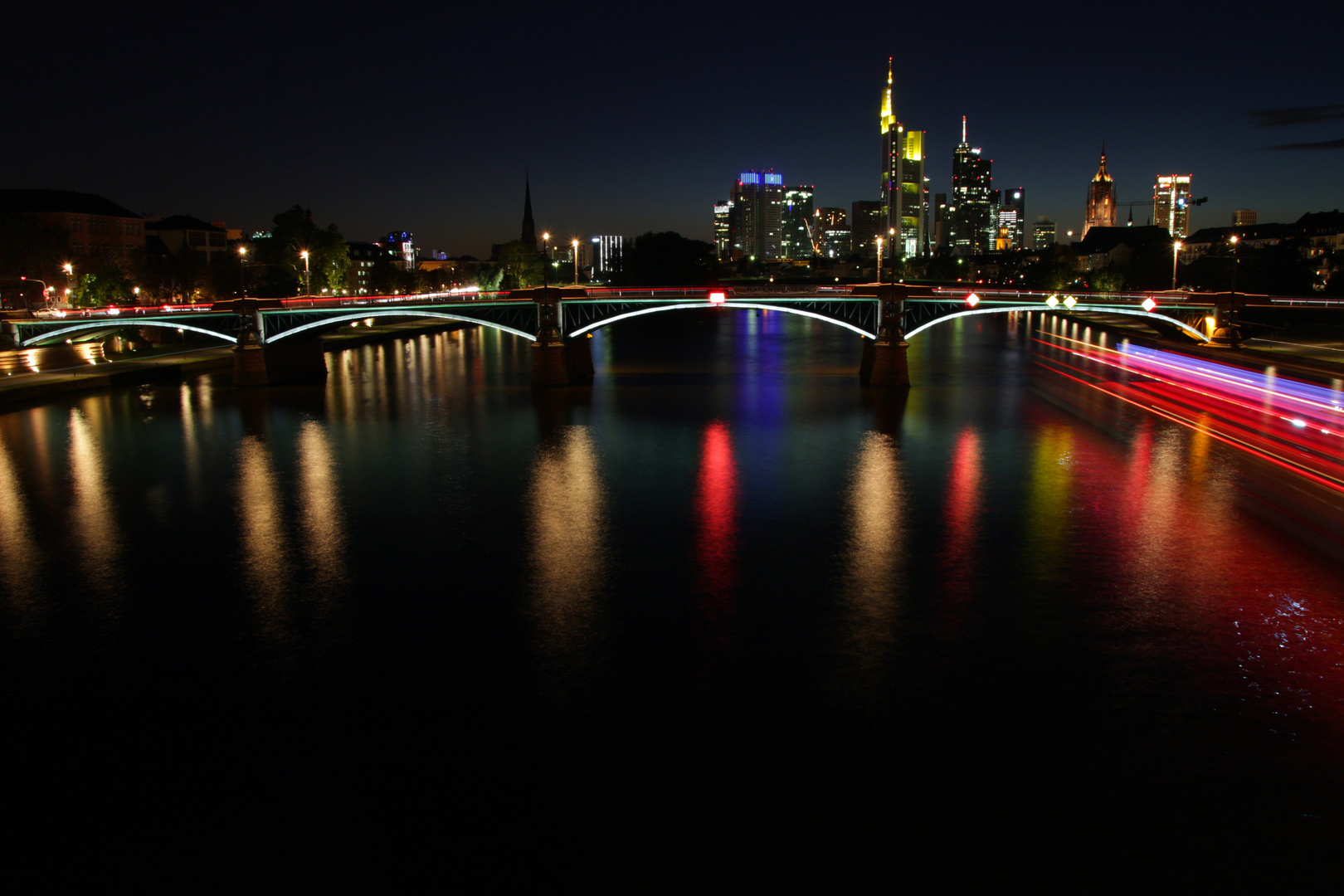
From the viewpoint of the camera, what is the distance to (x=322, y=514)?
81.4 feet

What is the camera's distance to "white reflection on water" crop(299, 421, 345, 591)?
19859mm

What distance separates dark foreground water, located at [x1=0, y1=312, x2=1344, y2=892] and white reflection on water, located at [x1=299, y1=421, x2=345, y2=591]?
0.55 feet

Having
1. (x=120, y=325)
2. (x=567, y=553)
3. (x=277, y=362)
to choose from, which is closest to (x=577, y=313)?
(x=277, y=362)

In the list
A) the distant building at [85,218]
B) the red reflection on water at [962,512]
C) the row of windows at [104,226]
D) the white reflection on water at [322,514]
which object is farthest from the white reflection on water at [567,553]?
the row of windows at [104,226]

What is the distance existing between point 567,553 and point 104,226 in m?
121

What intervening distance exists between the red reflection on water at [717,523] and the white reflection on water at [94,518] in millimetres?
12752

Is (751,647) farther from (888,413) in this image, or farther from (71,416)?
(71,416)

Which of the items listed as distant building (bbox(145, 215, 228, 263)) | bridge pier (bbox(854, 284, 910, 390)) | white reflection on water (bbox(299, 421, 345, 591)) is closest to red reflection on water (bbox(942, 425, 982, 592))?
white reflection on water (bbox(299, 421, 345, 591))

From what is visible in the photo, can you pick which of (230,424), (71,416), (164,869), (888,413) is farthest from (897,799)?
(71,416)

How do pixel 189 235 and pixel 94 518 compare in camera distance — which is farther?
pixel 189 235

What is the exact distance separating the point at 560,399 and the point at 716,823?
39.8 meters

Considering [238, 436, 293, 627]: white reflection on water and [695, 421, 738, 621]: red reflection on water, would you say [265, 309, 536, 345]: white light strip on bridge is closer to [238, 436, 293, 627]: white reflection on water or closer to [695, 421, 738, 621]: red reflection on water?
[238, 436, 293, 627]: white reflection on water

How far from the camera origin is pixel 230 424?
4181 cm

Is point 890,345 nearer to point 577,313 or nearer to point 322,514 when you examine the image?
point 577,313
